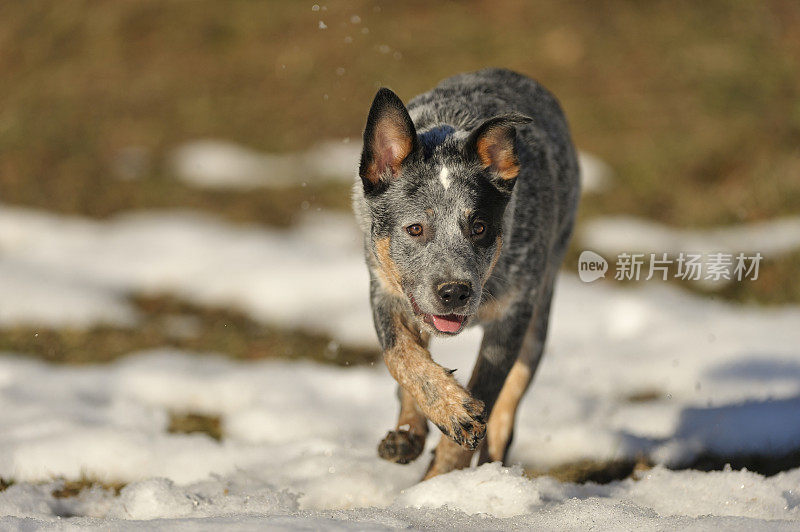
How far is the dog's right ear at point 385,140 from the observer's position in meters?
3.92

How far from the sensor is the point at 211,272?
9.27 meters

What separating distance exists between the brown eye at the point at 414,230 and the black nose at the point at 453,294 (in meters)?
0.34

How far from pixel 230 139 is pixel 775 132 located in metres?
8.08

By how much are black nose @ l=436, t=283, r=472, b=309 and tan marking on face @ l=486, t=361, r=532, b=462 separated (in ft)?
4.23

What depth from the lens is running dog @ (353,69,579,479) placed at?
3.93 m

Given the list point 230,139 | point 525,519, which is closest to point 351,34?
point 230,139

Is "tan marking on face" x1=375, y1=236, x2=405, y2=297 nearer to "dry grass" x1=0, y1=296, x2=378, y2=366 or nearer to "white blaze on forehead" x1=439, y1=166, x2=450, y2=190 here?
"white blaze on forehead" x1=439, y1=166, x2=450, y2=190

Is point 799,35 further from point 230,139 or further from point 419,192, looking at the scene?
point 419,192

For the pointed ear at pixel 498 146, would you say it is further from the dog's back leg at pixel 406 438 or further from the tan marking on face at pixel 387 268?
the dog's back leg at pixel 406 438

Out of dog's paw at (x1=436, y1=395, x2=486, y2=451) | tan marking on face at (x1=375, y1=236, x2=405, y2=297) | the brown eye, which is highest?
the brown eye

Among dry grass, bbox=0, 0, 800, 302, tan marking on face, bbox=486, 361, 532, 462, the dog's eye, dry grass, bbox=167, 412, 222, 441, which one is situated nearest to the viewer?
the dog's eye

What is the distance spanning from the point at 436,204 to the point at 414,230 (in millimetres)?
162

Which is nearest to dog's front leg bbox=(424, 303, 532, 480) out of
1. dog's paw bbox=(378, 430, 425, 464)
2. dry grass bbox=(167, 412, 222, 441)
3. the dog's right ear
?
dog's paw bbox=(378, 430, 425, 464)

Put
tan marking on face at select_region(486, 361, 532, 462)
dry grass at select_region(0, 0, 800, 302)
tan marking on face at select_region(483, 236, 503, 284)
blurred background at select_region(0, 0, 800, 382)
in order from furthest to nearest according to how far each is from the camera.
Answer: dry grass at select_region(0, 0, 800, 302), blurred background at select_region(0, 0, 800, 382), tan marking on face at select_region(486, 361, 532, 462), tan marking on face at select_region(483, 236, 503, 284)
